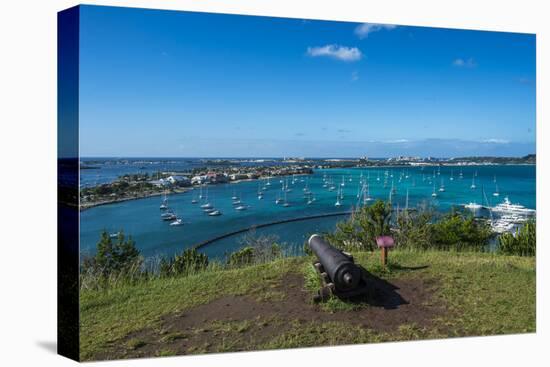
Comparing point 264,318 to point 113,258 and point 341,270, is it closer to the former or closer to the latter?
point 341,270

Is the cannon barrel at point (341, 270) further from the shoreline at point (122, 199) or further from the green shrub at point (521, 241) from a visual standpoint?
the green shrub at point (521, 241)

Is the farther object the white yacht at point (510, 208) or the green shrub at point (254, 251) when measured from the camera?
the white yacht at point (510, 208)

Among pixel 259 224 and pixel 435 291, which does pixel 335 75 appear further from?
pixel 435 291

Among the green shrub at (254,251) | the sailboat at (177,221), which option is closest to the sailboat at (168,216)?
the sailboat at (177,221)

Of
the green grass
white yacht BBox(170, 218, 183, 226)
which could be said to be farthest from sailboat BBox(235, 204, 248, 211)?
the green grass

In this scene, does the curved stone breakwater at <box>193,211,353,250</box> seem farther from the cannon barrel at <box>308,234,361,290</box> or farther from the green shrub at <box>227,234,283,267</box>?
the cannon barrel at <box>308,234,361,290</box>

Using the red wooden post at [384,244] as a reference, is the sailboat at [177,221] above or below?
above
